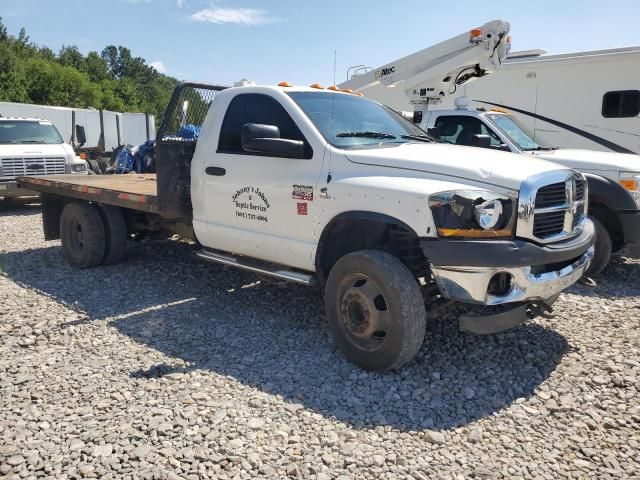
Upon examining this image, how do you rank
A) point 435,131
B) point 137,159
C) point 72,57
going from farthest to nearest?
point 72,57
point 137,159
point 435,131

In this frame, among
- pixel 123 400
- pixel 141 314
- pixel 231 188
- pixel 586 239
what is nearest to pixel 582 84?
pixel 586 239

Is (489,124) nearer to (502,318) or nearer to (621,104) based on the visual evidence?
(621,104)

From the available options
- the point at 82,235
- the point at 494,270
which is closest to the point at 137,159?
the point at 82,235

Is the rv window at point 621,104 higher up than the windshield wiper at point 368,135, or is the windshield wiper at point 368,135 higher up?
the rv window at point 621,104

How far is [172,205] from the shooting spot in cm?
537

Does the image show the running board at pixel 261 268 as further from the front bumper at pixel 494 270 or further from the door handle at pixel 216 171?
the front bumper at pixel 494 270

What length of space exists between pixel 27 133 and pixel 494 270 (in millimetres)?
11868

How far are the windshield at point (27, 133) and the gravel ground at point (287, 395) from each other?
25.4 ft

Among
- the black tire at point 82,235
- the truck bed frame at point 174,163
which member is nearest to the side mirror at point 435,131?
the truck bed frame at point 174,163

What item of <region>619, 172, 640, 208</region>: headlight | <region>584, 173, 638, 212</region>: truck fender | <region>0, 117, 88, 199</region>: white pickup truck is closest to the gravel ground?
<region>584, 173, 638, 212</region>: truck fender

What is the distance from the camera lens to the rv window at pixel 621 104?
31.4 ft

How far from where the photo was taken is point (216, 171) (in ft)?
16.5

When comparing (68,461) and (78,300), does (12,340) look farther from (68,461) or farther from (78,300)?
(68,461)

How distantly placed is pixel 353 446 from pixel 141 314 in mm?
2793
